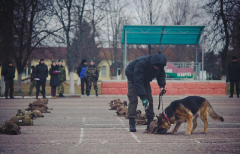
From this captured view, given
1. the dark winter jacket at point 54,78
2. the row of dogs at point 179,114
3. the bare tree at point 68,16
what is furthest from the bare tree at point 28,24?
the row of dogs at point 179,114

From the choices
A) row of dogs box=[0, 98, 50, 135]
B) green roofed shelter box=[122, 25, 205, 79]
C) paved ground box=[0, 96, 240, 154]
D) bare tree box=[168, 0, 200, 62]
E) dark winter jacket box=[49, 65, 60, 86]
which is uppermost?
bare tree box=[168, 0, 200, 62]

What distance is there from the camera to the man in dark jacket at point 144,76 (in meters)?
6.62

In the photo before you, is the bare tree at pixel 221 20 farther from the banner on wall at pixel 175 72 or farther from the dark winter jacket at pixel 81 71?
the dark winter jacket at pixel 81 71

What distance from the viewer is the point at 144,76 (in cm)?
702

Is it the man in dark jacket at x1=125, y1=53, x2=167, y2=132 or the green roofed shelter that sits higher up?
the green roofed shelter

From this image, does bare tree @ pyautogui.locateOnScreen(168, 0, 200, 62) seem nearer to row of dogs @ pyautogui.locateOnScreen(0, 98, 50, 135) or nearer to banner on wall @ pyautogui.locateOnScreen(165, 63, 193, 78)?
banner on wall @ pyautogui.locateOnScreen(165, 63, 193, 78)

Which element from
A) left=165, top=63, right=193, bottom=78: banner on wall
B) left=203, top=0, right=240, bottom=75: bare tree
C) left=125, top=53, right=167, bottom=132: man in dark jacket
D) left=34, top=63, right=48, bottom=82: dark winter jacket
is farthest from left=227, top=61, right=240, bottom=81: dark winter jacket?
left=125, top=53, right=167, bottom=132: man in dark jacket

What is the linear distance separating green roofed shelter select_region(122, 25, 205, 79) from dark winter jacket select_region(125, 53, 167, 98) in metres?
13.6

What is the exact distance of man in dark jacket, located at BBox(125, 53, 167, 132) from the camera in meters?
6.62

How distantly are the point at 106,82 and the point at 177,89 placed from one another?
4624mm

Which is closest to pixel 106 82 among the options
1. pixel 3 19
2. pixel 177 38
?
pixel 177 38

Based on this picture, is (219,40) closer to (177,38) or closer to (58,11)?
(177,38)

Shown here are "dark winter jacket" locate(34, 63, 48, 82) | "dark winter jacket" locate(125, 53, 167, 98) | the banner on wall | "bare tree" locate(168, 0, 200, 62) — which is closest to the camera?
"dark winter jacket" locate(125, 53, 167, 98)

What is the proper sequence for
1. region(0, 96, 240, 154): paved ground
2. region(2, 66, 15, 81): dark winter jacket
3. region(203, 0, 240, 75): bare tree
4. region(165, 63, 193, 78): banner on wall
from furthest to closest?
region(203, 0, 240, 75): bare tree → region(165, 63, 193, 78): banner on wall → region(2, 66, 15, 81): dark winter jacket → region(0, 96, 240, 154): paved ground
